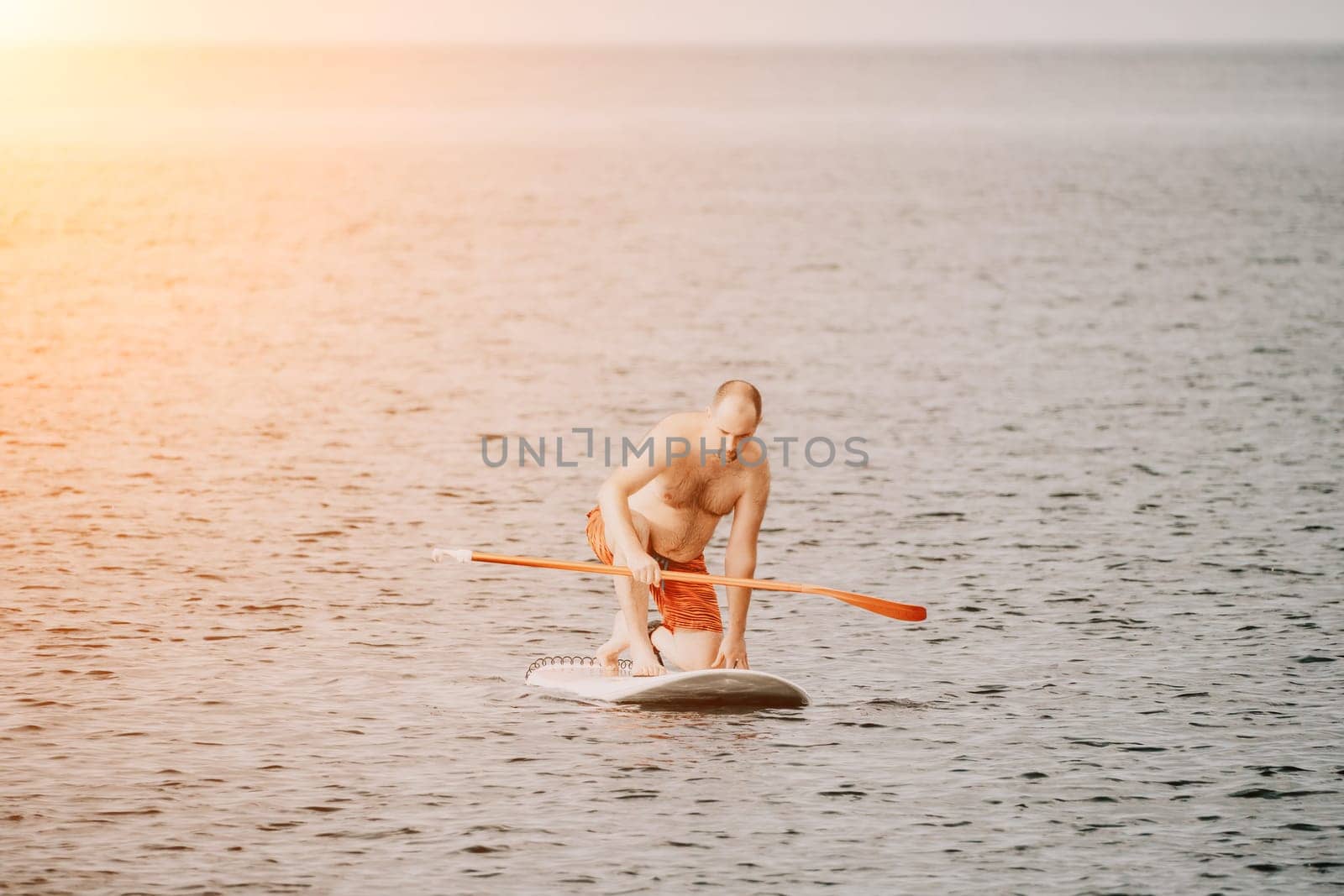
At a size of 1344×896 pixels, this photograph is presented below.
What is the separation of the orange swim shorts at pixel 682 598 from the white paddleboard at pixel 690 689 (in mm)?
366

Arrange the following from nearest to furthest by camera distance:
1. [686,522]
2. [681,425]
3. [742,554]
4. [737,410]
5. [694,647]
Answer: [737,410]
[681,425]
[742,554]
[686,522]
[694,647]

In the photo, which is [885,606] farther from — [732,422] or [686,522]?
[732,422]

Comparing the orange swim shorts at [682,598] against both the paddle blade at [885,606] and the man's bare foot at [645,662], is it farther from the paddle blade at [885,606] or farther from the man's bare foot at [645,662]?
the paddle blade at [885,606]

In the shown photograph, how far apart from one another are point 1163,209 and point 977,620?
4112cm

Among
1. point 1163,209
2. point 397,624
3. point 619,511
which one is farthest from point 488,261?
point 619,511

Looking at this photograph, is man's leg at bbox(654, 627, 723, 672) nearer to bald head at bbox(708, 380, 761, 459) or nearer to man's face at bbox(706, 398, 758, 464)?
man's face at bbox(706, 398, 758, 464)

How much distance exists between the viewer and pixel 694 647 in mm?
11898

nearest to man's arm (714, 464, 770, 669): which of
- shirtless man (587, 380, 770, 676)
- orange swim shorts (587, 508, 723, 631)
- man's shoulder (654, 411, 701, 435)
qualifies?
shirtless man (587, 380, 770, 676)

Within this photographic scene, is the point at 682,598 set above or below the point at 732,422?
below

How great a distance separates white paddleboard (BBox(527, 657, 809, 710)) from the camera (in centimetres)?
1152

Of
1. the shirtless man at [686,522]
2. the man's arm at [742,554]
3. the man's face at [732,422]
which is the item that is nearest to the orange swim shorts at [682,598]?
the shirtless man at [686,522]

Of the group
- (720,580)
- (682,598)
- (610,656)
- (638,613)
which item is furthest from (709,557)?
(720,580)

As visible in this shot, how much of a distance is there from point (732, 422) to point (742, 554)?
863mm

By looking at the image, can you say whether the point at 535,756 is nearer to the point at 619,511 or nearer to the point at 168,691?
the point at 619,511
